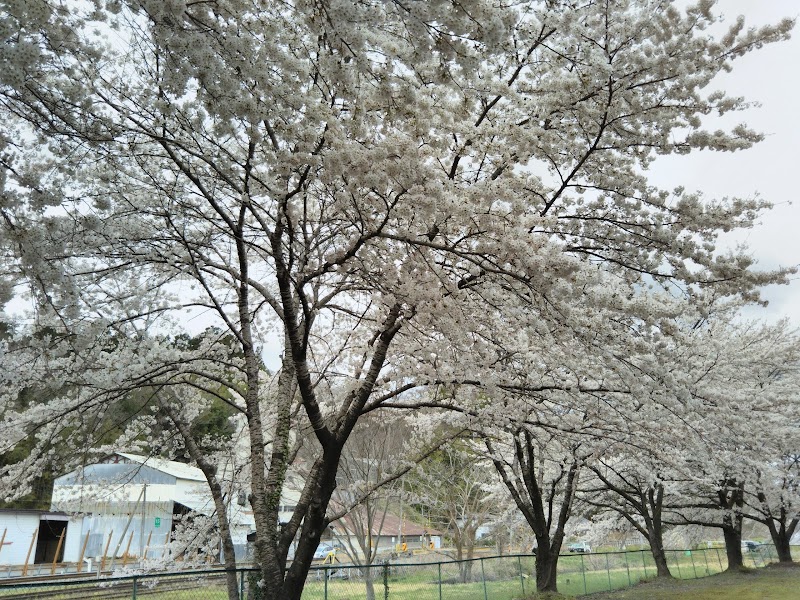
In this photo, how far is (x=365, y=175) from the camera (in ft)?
12.2

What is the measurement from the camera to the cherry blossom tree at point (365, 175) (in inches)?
121

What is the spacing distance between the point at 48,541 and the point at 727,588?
2465 cm

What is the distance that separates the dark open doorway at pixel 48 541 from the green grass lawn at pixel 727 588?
20.6m

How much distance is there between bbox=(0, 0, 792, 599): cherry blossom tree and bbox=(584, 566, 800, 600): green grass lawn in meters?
8.81

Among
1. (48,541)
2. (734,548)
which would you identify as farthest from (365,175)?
(48,541)

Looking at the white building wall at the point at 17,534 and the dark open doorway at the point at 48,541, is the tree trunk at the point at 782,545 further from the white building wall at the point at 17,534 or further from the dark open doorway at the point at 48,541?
the white building wall at the point at 17,534

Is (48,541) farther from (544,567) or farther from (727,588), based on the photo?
(727,588)

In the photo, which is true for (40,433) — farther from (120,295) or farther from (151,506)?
(151,506)

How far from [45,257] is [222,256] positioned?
145 inches

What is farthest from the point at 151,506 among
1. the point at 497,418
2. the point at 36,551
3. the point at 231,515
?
the point at 497,418

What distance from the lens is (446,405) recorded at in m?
6.37

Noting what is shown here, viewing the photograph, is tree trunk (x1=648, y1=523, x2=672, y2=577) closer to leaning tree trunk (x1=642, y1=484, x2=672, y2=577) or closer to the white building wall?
leaning tree trunk (x1=642, y1=484, x2=672, y2=577)

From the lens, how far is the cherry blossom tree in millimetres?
3076

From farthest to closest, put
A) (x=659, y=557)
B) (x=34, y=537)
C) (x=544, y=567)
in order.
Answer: (x=34, y=537)
(x=659, y=557)
(x=544, y=567)
